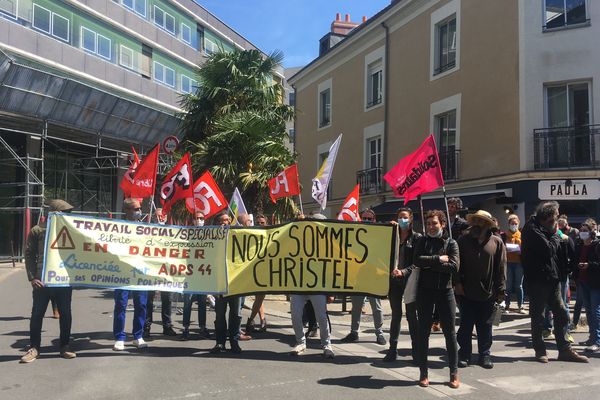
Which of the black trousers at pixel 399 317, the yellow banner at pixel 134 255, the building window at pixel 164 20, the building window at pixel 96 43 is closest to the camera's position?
the black trousers at pixel 399 317

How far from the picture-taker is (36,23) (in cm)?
2111

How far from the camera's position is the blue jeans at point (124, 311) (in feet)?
21.9

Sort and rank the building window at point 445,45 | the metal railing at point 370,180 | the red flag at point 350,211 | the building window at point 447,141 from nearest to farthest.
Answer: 1. the red flag at point 350,211
2. the building window at point 447,141
3. the building window at point 445,45
4. the metal railing at point 370,180

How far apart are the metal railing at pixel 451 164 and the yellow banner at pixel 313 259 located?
11.2m

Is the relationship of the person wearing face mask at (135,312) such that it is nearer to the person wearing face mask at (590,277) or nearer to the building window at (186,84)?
the person wearing face mask at (590,277)

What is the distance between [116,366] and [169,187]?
3.97 m

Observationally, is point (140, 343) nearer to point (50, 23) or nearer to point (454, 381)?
point (454, 381)

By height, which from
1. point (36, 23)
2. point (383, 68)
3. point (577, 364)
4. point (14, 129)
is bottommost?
point (577, 364)

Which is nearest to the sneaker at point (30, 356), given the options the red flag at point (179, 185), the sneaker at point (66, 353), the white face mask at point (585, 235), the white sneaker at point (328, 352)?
the sneaker at point (66, 353)

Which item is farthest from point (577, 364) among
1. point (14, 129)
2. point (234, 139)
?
point (14, 129)

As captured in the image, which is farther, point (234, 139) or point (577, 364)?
point (234, 139)

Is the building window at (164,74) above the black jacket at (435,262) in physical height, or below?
above

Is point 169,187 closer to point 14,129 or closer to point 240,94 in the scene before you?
point 240,94

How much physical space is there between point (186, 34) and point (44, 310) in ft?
92.5
